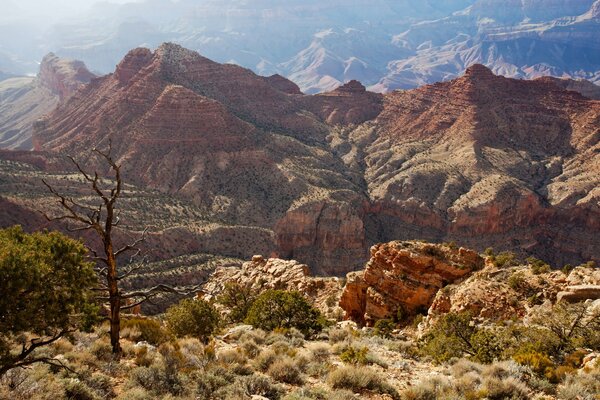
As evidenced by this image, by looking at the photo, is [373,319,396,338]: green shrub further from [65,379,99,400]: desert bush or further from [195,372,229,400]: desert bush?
[65,379,99,400]: desert bush

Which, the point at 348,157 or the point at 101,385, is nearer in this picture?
the point at 101,385

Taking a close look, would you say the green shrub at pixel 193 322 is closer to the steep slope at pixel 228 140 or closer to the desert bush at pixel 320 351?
the desert bush at pixel 320 351

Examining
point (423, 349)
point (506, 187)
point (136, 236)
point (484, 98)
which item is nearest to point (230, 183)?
point (136, 236)

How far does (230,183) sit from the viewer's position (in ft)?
284

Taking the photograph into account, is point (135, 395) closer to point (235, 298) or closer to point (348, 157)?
point (235, 298)

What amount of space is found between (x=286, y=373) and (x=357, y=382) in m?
2.35

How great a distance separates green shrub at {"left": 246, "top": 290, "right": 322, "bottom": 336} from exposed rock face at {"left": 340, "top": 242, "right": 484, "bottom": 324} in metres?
8.55

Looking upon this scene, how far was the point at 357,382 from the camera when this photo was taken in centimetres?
1471

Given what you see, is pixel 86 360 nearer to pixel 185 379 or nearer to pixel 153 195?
pixel 185 379

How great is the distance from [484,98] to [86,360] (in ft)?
351

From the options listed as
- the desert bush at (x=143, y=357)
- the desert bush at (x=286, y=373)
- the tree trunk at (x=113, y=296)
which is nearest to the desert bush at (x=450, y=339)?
the desert bush at (x=286, y=373)

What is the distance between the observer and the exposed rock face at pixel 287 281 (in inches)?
1559

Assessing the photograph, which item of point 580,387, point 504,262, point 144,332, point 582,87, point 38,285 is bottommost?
point 144,332

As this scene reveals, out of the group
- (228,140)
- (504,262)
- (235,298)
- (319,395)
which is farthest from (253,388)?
(228,140)
